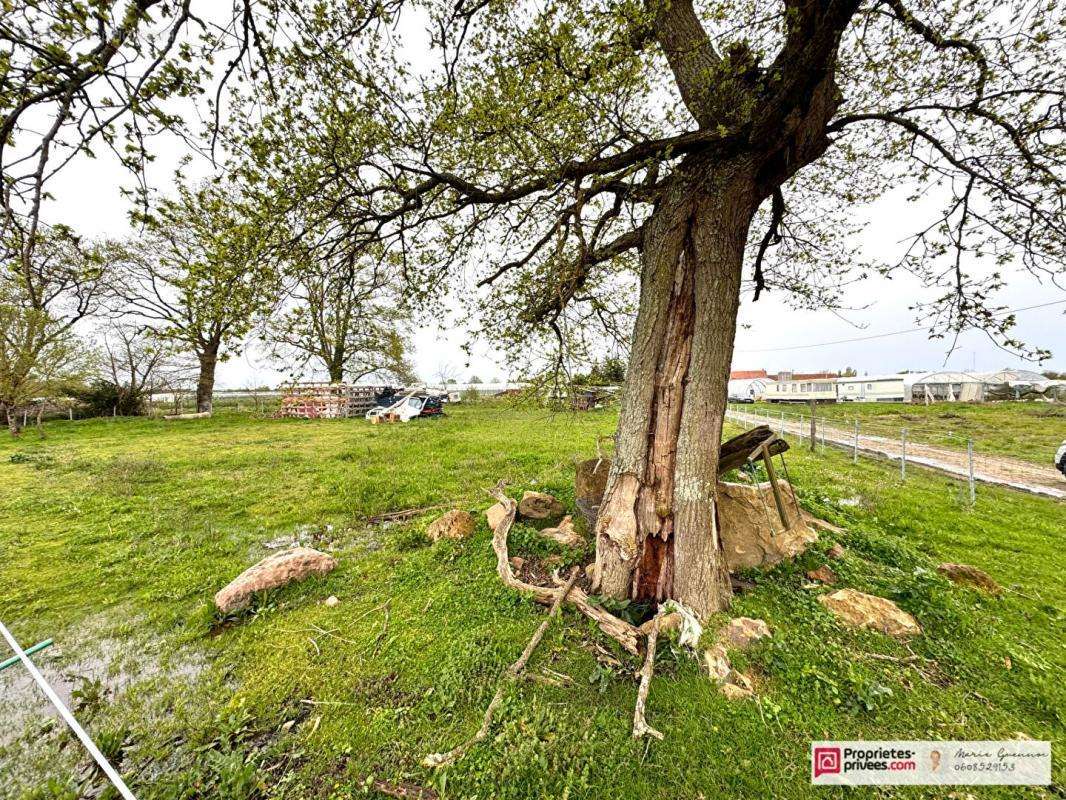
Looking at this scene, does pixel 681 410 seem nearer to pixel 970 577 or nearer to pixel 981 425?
pixel 970 577

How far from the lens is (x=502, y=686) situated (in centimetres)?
252

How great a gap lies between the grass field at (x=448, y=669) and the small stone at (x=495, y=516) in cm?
17

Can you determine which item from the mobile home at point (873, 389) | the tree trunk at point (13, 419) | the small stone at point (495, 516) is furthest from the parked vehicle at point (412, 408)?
the mobile home at point (873, 389)

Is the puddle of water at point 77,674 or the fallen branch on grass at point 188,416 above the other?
the fallen branch on grass at point 188,416

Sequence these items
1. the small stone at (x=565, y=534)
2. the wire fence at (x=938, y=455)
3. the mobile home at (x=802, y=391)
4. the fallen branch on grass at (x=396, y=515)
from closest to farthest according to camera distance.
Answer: the small stone at (x=565, y=534) → the fallen branch on grass at (x=396, y=515) → the wire fence at (x=938, y=455) → the mobile home at (x=802, y=391)

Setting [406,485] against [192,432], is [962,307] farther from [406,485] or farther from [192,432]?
[192,432]

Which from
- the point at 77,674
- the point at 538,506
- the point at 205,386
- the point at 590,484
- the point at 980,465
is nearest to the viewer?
the point at 77,674

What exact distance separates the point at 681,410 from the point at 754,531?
5.78 ft

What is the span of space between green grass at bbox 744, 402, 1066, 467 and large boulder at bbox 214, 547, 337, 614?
18.7 m

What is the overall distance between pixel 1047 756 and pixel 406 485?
7895 mm

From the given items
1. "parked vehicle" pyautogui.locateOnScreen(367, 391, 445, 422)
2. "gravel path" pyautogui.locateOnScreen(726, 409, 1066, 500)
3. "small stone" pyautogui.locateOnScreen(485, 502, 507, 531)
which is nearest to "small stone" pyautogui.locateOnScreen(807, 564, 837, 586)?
"small stone" pyautogui.locateOnScreen(485, 502, 507, 531)

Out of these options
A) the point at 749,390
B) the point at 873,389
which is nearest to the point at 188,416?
the point at 749,390

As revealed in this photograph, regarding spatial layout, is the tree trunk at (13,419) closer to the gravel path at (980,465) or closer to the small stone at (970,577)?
the small stone at (970,577)

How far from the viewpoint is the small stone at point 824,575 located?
363 centimetres
